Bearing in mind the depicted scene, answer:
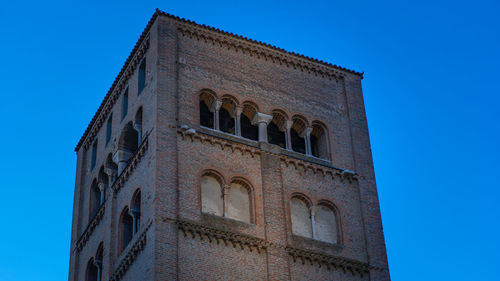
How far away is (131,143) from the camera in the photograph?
41625 mm

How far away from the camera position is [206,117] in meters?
41.4

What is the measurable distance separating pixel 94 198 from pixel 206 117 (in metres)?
5.76

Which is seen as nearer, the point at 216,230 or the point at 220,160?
the point at 216,230

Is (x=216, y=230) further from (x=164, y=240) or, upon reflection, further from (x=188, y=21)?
(x=188, y=21)

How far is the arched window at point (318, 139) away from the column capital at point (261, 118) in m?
2.23

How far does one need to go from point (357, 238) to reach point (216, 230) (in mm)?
5778

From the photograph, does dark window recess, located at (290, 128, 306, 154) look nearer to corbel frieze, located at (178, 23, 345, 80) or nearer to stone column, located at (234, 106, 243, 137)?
stone column, located at (234, 106, 243, 137)

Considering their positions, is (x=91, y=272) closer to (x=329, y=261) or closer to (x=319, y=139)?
(x=329, y=261)

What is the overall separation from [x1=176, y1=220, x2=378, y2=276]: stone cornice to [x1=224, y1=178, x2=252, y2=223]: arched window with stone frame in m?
1.13

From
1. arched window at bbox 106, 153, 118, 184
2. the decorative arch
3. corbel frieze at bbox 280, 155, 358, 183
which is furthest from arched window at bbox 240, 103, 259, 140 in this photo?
arched window at bbox 106, 153, 118, 184

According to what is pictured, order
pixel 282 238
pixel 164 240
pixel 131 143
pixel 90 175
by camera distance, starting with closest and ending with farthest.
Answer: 1. pixel 164 240
2. pixel 282 238
3. pixel 131 143
4. pixel 90 175

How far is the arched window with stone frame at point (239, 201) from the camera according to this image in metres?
37.4

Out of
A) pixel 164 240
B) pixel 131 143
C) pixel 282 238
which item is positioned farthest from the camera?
pixel 131 143

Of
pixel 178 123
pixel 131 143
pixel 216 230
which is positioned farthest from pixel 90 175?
pixel 216 230
